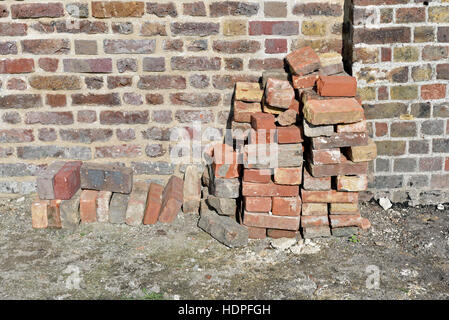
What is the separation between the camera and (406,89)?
15.6ft

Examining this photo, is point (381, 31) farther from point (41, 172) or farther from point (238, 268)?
point (41, 172)

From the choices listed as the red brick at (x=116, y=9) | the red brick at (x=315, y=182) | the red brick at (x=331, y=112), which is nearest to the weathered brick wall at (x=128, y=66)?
the red brick at (x=116, y=9)

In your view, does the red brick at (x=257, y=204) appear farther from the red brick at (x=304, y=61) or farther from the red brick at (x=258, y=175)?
the red brick at (x=304, y=61)

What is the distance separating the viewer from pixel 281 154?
4.31 meters

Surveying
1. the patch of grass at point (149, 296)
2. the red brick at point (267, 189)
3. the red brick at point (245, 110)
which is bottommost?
the patch of grass at point (149, 296)

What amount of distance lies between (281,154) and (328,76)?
0.74m

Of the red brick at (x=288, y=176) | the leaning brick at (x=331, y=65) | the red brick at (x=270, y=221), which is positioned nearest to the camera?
the red brick at (x=288, y=176)

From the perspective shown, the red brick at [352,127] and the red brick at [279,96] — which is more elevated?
the red brick at [279,96]

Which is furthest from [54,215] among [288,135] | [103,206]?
[288,135]

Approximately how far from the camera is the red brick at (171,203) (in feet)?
15.6

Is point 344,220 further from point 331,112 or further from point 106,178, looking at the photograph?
point 106,178

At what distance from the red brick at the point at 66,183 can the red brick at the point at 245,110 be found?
1496 millimetres

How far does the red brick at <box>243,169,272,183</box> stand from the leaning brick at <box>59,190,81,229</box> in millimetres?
1473

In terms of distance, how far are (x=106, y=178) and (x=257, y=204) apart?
4.46 ft
